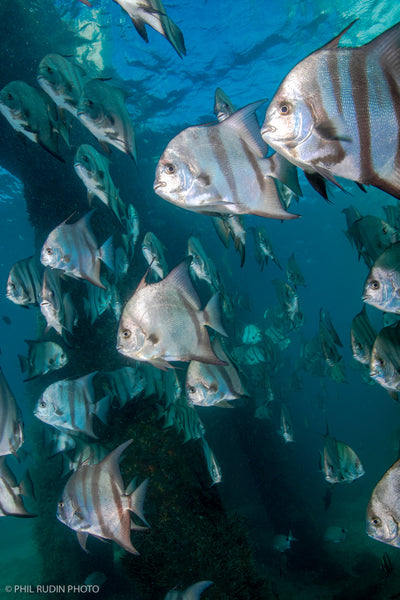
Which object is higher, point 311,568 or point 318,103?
point 318,103

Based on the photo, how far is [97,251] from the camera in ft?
12.8

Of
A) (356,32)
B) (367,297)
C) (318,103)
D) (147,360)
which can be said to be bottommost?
(367,297)

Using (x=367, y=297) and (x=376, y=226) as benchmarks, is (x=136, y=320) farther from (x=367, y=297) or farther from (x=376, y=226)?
(x=376, y=226)

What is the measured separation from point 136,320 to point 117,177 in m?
11.7

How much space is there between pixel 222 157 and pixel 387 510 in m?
2.97

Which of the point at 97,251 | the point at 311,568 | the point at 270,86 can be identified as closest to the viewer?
the point at 97,251

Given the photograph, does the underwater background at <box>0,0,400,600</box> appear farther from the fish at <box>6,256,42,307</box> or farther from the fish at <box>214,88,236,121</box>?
the fish at <box>6,256,42,307</box>

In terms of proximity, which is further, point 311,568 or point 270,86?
point 270,86

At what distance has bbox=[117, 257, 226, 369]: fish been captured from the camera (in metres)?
2.46

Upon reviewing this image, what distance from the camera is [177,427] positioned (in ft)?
18.0

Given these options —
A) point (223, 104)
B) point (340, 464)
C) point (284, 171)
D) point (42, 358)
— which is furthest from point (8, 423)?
point (340, 464)

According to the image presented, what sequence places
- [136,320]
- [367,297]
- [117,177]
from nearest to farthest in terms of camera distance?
[136,320] < [367,297] < [117,177]

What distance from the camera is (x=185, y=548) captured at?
17.1ft

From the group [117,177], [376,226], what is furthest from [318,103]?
[117,177]
